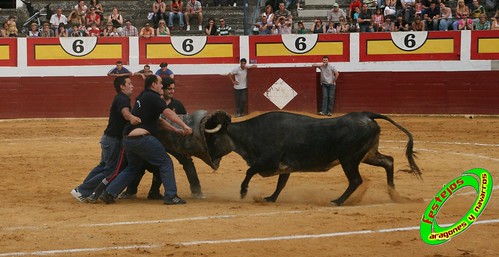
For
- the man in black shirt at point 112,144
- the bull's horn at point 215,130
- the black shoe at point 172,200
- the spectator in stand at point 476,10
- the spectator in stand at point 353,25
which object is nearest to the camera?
the black shoe at point 172,200

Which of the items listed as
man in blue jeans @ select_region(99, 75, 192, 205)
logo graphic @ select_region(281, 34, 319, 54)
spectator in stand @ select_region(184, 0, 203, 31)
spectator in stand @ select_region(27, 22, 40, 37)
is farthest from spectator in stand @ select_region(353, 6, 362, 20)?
man in blue jeans @ select_region(99, 75, 192, 205)

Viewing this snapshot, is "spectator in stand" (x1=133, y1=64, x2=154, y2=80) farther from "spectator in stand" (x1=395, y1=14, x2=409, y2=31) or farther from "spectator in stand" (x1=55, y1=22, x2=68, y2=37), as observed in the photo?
"spectator in stand" (x1=395, y1=14, x2=409, y2=31)

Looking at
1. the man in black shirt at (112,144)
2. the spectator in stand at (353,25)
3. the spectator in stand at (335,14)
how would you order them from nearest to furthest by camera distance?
the man in black shirt at (112,144) → the spectator in stand at (353,25) → the spectator in stand at (335,14)

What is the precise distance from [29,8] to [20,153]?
12749mm

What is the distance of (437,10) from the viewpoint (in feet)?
81.9

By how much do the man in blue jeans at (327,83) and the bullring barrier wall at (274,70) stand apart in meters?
0.38

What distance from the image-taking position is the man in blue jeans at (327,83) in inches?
943

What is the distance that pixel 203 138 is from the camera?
1159 centimetres

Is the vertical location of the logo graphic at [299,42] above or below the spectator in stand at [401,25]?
below

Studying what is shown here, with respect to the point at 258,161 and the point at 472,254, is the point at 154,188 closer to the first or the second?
the point at 258,161

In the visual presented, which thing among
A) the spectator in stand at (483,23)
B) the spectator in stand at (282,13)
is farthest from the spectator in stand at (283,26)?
the spectator in stand at (483,23)

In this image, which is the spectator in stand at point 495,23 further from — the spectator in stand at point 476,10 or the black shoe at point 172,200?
the black shoe at point 172,200

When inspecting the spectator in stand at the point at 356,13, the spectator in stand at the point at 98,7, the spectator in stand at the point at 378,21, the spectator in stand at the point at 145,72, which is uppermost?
the spectator in stand at the point at 98,7

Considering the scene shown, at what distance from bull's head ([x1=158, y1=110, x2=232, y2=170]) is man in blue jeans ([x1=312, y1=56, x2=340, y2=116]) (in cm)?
1243
